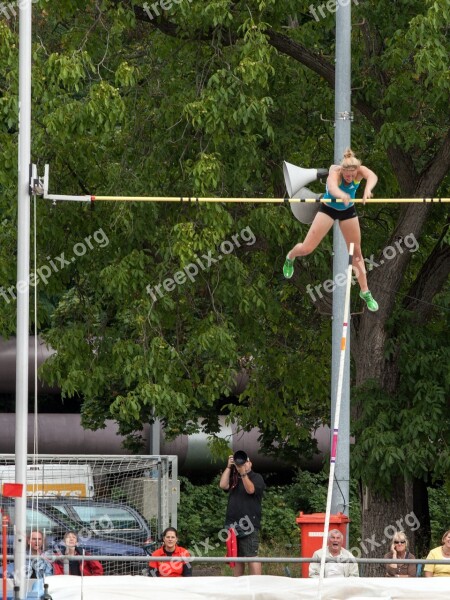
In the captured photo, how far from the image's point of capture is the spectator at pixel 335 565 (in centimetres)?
1062

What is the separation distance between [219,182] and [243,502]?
3.50m

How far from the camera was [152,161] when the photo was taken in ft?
48.8

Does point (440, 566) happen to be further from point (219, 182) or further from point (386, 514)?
point (219, 182)

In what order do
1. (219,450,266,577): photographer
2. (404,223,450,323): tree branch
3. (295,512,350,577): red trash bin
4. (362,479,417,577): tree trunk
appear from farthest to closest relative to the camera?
(404,223,450,323): tree branch, (362,479,417,577): tree trunk, (219,450,266,577): photographer, (295,512,350,577): red trash bin

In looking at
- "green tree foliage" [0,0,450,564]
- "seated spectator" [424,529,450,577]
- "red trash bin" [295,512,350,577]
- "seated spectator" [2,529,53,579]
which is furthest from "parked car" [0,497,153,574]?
"seated spectator" [424,529,450,577]

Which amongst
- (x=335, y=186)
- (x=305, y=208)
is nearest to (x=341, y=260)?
(x=305, y=208)

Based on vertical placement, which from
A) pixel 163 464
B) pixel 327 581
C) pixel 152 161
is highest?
pixel 152 161

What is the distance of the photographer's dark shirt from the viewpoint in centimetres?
1241

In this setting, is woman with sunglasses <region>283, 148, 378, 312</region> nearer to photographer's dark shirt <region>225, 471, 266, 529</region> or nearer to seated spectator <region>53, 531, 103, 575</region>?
photographer's dark shirt <region>225, 471, 266, 529</region>

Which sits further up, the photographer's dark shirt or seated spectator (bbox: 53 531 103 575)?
the photographer's dark shirt

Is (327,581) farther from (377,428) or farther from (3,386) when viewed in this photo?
(3,386)

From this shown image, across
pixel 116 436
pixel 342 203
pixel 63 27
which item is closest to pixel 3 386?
pixel 116 436

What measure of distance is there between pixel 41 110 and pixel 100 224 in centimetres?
149

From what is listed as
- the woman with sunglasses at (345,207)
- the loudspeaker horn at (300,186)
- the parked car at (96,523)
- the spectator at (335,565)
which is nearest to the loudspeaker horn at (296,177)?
the loudspeaker horn at (300,186)
